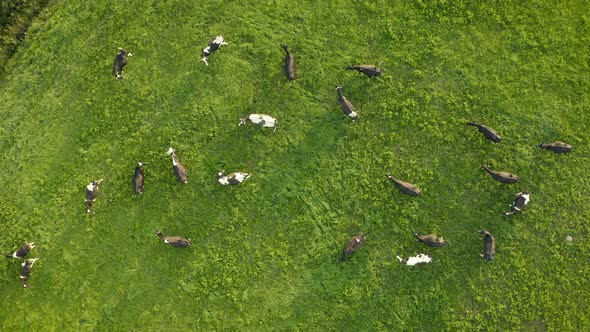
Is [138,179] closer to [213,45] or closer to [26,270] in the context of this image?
[26,270]

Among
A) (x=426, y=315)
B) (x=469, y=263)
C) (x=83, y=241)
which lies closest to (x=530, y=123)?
(x=469, y=263)

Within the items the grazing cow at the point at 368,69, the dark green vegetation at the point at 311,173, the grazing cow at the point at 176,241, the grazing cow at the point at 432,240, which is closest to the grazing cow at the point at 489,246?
the dark green vegetation at the point at 311,173

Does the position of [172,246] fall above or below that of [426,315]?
above

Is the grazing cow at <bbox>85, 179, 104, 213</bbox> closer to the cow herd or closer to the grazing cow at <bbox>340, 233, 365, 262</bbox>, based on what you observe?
the cow herd

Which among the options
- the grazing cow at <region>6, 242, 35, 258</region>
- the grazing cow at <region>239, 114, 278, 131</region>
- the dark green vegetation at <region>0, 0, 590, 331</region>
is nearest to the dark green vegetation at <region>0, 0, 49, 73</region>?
the dark green vegetation at <region>0, 0, 590, 331</region>

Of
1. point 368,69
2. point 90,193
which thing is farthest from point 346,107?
point 90,193

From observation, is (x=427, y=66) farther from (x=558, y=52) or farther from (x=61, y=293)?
(x=61, y=293)

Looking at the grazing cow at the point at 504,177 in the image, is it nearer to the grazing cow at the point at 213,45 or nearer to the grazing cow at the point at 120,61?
the grazing cow at the point at 213,45
